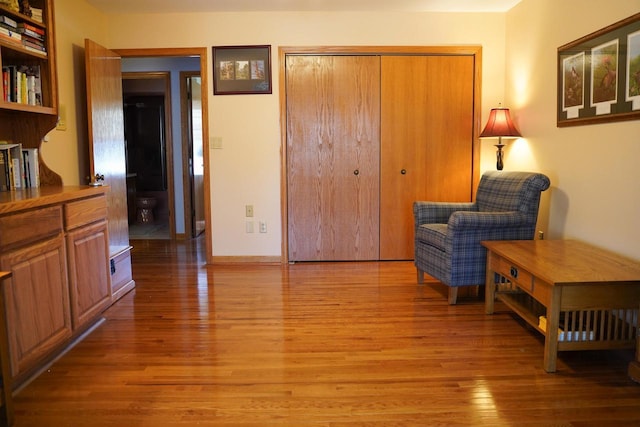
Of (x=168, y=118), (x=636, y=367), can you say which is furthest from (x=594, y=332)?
(x=168, y=118)

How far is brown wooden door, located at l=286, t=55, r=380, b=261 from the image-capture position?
4.31m

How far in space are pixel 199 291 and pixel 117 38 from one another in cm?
242

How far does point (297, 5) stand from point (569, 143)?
242cm

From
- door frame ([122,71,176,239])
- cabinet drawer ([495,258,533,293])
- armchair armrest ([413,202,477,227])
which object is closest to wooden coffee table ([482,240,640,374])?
cabinet drawer ([495,258,533,293])

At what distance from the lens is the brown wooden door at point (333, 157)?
4312 mm

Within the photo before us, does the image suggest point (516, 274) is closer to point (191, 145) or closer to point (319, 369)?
point (319, 369)

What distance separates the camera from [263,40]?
14.0ft

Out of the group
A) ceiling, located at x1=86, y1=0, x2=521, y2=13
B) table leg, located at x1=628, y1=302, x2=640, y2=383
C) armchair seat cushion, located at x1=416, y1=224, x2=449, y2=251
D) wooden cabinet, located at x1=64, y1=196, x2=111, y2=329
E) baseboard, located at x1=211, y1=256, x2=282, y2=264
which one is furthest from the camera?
baseboard, located at x1=211, y1=256, x2=282, y2=264

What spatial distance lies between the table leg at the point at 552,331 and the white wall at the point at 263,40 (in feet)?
8.60

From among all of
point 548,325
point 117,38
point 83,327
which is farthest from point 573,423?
point 117,38

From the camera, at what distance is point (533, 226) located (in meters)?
3.22

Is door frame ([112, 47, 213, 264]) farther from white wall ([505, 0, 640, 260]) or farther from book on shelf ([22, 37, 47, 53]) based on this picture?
white wall ([505, 0, 640, 260])

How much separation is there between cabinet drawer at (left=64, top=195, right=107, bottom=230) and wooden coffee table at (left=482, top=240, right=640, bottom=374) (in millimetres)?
2341

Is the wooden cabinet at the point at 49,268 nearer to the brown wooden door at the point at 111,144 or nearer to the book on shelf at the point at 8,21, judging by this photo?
the brown wooden door at the point at 111,144
